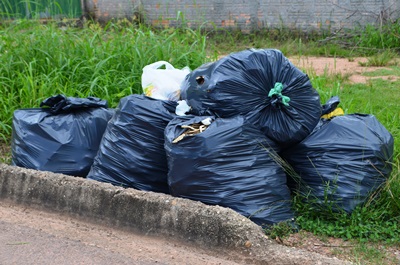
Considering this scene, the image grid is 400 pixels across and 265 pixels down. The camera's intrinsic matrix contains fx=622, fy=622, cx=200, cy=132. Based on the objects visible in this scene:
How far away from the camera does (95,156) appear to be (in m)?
4.23

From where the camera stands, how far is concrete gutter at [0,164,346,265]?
310 cm

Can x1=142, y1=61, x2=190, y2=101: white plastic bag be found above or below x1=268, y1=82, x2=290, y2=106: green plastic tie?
below

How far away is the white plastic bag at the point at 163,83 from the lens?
13.6 ft

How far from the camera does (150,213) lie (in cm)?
348

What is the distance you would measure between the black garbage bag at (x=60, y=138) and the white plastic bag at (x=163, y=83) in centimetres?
41

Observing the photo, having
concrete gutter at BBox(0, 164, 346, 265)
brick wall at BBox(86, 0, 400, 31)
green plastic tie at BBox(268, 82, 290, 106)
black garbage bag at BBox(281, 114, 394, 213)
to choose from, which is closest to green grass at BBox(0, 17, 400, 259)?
black garbage bag at BBox(281, 114, 394, 213)

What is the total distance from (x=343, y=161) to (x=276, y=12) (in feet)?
22.9

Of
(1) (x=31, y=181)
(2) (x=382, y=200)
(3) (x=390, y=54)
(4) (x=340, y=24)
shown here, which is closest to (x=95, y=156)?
(1) (x=31, y=181)

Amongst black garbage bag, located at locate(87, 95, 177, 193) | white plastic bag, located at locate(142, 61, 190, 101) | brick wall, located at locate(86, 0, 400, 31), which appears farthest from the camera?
brick wall, located at locate(86, 0, 400, 31)

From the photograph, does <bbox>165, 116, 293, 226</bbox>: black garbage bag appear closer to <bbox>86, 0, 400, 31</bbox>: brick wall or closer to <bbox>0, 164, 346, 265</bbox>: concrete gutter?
<bbox>0, 164, 346, 265</bbox>: concrete gutter

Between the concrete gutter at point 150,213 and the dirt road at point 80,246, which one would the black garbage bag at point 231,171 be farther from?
the dirt road at point 80,246

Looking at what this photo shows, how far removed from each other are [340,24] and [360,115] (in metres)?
6.01

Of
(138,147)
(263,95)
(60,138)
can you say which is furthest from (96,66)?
(263,95)

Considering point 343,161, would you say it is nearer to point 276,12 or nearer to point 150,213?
point 150,213
